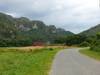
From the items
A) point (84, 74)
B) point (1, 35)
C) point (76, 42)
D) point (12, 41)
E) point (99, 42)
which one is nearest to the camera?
point (84, 74)

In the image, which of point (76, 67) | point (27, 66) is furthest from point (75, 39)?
point (27, 66)

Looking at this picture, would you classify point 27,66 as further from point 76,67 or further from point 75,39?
point 75,39

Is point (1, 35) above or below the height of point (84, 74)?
above

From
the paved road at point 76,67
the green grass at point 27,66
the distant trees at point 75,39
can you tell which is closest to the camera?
the green grass at point 27,66

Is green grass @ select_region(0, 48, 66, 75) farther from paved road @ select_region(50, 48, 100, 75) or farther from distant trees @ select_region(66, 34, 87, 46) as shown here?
distant trees @ select_region(66, 34, 87, 46)

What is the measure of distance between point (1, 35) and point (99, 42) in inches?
5224

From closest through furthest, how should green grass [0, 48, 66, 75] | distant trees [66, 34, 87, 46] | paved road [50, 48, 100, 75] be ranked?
green grass [0, 48, 66, 75] < paved road [50, 48, 100, 75] < distant trees [66, 34, 87, 46]

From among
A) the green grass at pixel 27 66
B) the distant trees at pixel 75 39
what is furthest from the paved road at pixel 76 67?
the distant trees at pixel 75 39

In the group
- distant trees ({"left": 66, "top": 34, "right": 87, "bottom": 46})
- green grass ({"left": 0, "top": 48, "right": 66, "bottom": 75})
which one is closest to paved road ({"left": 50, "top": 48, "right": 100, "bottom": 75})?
green grass ({"left": 0, "top": 48, "right": 66, "bottom": 75})

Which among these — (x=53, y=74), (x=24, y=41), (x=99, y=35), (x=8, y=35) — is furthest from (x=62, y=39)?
(x=53, y=74)

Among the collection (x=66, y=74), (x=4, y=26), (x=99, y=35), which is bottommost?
(x=66, y=74)

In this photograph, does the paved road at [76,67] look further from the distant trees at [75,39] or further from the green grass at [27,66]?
the distant trees at [75,39]

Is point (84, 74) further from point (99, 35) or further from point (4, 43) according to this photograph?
point (4, 43)

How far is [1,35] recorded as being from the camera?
154 meters
